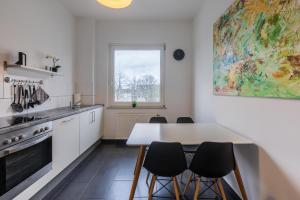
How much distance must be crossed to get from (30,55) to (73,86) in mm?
1629

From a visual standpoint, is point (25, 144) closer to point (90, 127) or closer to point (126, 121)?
point (90, 127)

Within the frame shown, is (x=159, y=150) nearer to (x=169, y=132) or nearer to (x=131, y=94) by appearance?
(x=169, y=132)

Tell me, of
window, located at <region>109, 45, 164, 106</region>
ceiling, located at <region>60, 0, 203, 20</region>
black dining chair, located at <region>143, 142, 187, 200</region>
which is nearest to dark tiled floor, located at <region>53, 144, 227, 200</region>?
black dining chair, located at <region>143, 142, 187, 200</region>

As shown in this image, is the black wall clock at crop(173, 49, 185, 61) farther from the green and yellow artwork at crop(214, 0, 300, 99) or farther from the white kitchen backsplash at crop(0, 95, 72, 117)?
the white kitchen backsplash at crop(0, 95, 72, 117)

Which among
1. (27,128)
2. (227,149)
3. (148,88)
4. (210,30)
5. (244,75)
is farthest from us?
(148,88)

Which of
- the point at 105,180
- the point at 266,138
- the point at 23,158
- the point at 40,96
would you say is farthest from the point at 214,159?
the point at 40,96

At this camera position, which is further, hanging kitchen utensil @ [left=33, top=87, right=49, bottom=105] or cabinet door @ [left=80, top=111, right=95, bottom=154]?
cabinet door @ [left=80, top=111, right=95, bottom=154]

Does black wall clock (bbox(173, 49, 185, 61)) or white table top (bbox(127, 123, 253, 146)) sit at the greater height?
black wall clock (bbox(173, 49, 185, 61))

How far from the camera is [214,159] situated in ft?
6.14

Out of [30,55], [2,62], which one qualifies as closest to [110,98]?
[30,55]

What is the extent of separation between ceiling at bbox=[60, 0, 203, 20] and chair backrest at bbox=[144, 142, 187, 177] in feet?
9.53

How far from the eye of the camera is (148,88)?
4918 mm

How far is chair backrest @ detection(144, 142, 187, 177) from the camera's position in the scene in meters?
1.90

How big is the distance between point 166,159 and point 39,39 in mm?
2649
